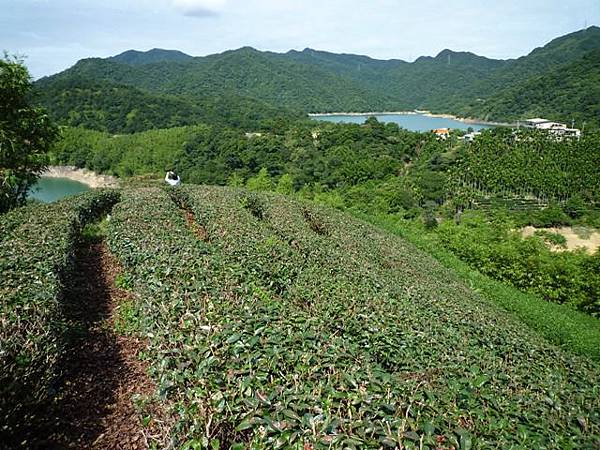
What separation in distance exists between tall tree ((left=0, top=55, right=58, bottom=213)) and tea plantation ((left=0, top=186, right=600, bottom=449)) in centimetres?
446

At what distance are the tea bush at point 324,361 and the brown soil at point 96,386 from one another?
629 millimetres

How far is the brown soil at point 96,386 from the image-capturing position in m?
3.95

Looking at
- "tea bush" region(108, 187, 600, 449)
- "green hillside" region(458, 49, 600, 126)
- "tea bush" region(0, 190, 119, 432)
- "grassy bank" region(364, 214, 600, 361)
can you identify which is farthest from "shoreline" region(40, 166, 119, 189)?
"green hillside" region(458, 49, 600, 126)

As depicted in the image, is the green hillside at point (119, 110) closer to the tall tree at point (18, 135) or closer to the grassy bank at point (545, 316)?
the grassy bank at point (545, 316)

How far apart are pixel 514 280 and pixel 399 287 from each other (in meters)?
13.1

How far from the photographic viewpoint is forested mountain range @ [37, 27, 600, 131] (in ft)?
306

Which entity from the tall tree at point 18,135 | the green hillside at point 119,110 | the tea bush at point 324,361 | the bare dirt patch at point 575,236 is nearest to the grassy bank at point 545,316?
the tea bush at point 324,361

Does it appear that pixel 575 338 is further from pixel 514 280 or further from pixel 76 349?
pixel 76 349

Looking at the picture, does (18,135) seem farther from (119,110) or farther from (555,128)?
(119,110)

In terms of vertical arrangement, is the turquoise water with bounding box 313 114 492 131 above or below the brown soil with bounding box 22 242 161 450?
below

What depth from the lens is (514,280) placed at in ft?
65.0

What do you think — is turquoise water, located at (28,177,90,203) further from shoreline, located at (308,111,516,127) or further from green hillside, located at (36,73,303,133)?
shoreline, located at (308,111,516,127)

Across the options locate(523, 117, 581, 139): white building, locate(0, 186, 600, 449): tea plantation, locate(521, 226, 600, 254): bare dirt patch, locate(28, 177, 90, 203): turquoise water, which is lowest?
locate(521, 226, 600, 254): bare dirt patch

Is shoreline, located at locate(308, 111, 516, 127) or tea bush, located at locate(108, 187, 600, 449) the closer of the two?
tea bush, located at locate(108, 187, 600, 449)
